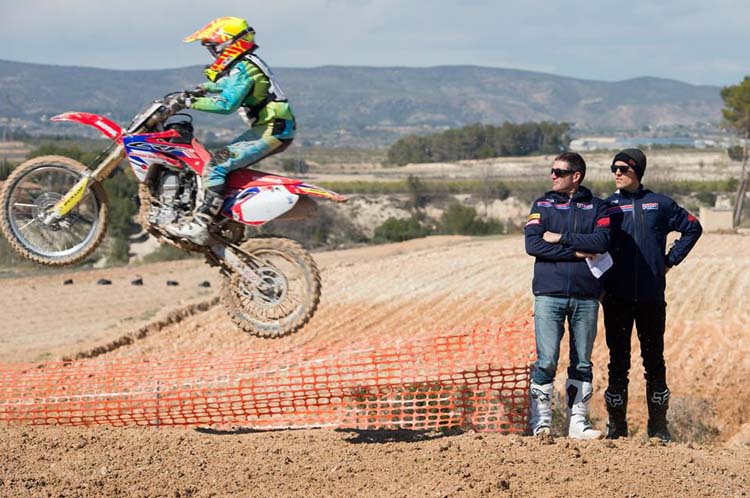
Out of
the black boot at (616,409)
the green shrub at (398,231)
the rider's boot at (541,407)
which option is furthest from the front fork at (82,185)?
the green shrub at (398,231)

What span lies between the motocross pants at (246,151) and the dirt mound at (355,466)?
2.27 m

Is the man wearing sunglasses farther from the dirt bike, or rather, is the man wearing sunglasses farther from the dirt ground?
the dirt bike

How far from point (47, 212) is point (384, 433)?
3.60 meters

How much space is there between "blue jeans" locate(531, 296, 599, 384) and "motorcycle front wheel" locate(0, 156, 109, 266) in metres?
3.73

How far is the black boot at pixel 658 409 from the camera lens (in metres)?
9.06

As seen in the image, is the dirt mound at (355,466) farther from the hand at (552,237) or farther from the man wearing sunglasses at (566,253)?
the hand at (552,237)

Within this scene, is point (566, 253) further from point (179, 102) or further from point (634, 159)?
point (179, 102)

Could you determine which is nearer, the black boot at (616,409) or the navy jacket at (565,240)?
the navy jacket at (565,240)

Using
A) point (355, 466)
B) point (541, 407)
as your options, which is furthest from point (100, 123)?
point (541, 407)

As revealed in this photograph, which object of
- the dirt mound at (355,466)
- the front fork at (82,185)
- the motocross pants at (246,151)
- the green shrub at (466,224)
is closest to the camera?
the dirt mound at (355,466)

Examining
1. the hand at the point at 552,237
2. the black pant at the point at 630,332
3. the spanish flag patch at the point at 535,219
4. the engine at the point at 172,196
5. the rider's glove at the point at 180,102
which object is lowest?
the black pant at the point at 630,332

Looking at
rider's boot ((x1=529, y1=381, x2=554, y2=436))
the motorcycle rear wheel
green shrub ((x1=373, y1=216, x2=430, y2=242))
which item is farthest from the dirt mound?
green shrub ((x1=373, y1=216, x2=430, y2=242))

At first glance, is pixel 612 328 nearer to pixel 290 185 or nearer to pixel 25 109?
pixel 290 185

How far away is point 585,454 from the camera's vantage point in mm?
7953
